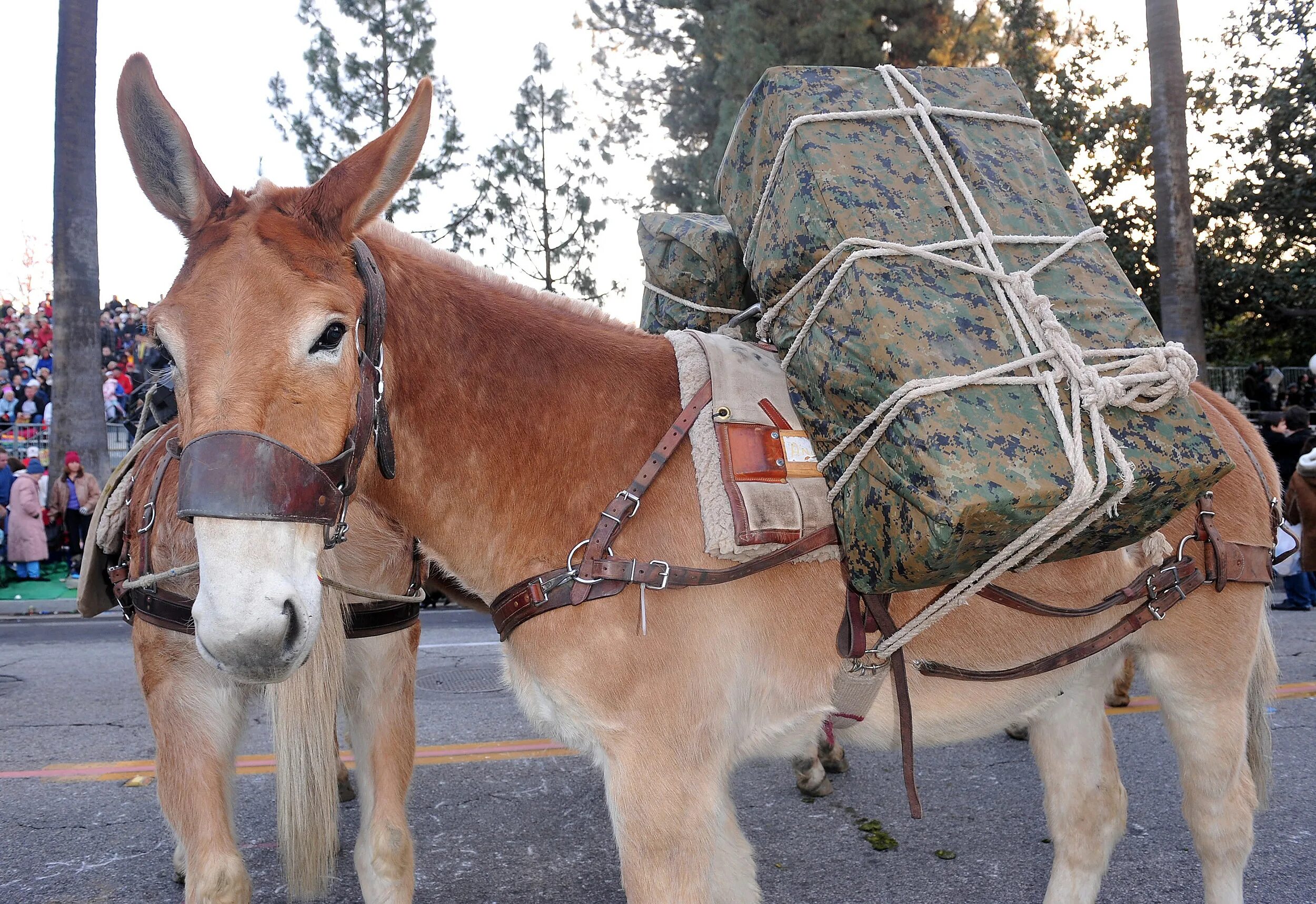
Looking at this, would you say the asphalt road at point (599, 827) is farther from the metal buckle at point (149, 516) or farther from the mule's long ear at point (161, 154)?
the mule's long ear at point (161, 154)

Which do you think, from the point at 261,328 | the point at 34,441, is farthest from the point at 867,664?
the point at 34,441

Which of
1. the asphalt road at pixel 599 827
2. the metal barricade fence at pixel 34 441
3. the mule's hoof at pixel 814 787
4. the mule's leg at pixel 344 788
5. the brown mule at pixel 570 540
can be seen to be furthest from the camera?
the metal barricade fence at pixel 34 441

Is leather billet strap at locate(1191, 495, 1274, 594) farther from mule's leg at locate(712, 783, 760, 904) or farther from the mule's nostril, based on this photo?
the mule's nostril

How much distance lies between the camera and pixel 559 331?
94.3 inches

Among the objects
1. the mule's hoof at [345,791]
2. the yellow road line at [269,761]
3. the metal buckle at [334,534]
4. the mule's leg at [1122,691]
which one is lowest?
the mule's hoof at [345,791]

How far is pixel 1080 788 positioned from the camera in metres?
3.09

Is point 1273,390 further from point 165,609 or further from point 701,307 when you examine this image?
point 165,609

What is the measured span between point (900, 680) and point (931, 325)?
969 mm

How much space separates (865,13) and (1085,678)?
1961cm

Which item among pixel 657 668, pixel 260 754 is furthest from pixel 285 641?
pixel 260 754

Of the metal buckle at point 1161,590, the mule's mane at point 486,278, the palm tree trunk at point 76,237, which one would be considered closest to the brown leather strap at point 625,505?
the mule's mane at point 486,278

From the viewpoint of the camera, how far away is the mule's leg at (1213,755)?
2805 mm

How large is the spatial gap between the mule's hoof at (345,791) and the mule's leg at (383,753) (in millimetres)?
1257

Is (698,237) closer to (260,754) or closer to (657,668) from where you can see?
(657,668)
